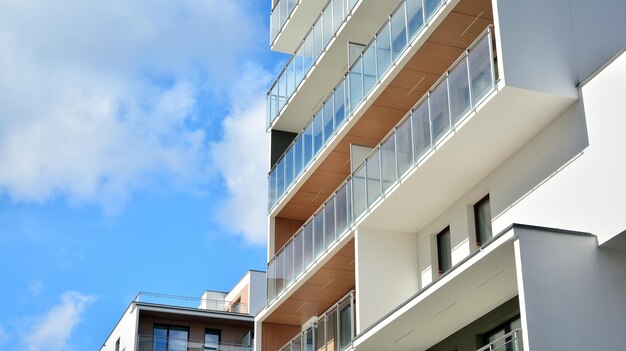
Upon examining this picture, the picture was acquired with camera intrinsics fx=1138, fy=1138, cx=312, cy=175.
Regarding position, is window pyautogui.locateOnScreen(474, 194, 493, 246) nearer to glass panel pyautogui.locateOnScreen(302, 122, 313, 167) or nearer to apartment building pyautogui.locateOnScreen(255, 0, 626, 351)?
apartment building pyautogui.locateOnScreen(255, 0, 626, 351)

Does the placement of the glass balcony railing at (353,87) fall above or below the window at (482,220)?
above

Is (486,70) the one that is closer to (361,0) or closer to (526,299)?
(526,299)

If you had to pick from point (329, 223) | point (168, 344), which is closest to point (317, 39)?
point (329, 223)

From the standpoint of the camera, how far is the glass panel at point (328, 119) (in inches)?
1028

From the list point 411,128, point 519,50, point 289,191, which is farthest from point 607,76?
point 289,191

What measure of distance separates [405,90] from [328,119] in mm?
3442

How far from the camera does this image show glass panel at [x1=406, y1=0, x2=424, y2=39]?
2170 cm

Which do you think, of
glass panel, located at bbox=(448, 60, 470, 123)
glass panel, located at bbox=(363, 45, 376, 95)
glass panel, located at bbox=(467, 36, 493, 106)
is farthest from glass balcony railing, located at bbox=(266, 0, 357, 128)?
glass panel, located at bbox=(467, 36, 493, 106)

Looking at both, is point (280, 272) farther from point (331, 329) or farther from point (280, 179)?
point (331, 329)

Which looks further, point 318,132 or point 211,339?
point 211,339

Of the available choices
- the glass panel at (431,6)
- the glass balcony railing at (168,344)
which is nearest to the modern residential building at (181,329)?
the glass balcony railing at (168,344)

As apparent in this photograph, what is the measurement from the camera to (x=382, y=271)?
2305cm

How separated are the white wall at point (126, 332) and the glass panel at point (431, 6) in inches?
1218

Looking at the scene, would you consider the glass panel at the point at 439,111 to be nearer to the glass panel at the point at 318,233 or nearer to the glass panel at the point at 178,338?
the glass panel at the point at 318,233
